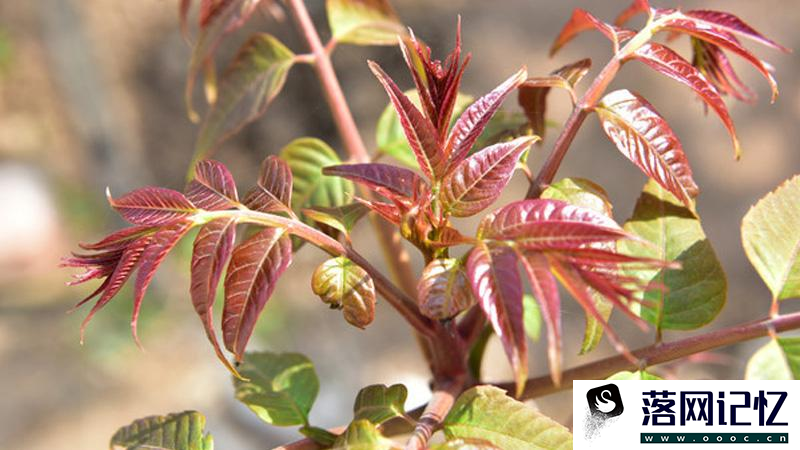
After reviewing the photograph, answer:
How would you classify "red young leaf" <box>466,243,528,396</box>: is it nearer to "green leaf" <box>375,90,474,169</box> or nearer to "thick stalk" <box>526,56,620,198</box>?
"thick stalk" <box>526,56,620,198</box>

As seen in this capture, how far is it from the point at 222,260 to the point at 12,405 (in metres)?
2.15

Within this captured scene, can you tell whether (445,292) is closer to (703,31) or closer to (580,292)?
(580,292)

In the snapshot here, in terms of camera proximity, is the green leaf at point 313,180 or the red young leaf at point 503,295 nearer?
the red young leaf at point 503,295

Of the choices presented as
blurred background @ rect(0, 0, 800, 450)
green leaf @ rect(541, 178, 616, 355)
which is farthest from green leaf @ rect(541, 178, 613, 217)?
blurred background @ rect(0, 0, 800, 450)

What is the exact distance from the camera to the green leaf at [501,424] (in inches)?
14.9

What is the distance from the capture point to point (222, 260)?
1.19 feet

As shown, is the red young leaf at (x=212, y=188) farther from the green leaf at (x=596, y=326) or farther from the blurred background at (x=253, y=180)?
the blurred background at (x=253, y=180)

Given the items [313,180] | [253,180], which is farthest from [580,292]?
[253,180]

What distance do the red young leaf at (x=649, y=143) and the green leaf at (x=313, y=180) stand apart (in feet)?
0.72

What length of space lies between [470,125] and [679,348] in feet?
0.56

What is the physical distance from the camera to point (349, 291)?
0.38 metres

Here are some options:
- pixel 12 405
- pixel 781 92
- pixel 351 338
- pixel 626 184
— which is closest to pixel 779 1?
pixel 781 92

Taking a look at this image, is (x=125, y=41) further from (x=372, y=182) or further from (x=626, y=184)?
(x=372, y=182)

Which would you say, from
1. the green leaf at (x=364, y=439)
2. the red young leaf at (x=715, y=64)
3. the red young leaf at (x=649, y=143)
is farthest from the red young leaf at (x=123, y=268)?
the red young leaf at (x=715, y=64)
